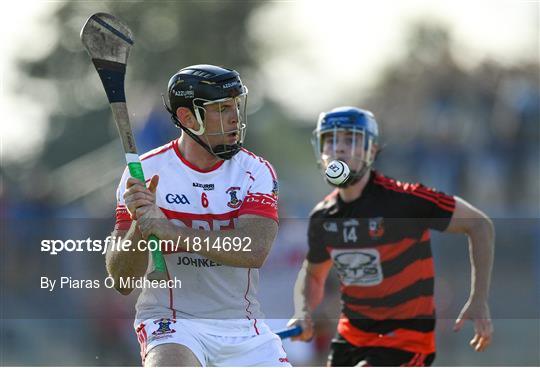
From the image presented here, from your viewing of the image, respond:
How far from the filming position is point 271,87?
2438 centimetres

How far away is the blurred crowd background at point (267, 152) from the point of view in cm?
1192

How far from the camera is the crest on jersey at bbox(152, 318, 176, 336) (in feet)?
20.7

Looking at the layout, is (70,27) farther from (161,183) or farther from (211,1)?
(161,183)

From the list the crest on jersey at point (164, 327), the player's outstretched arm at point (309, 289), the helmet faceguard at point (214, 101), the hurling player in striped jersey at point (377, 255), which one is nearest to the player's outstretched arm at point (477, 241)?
the hurling player in striped jersey at point (377, 255)

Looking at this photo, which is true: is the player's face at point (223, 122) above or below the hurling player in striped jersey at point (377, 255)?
above

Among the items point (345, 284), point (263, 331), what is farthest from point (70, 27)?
point (263, 331)

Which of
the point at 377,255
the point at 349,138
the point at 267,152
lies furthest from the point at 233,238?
the point at 267,152

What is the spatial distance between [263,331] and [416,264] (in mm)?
1841

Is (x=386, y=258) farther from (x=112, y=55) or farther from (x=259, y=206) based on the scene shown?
(x=112, y=55)

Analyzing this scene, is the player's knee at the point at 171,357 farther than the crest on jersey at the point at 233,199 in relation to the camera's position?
No

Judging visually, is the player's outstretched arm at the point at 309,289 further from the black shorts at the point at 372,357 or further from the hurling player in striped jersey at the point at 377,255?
the black shorts at the point at 372,357

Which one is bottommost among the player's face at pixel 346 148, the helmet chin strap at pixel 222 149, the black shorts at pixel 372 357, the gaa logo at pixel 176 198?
the black shorts at pixel 372 357

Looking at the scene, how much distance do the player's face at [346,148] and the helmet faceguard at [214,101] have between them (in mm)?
1669

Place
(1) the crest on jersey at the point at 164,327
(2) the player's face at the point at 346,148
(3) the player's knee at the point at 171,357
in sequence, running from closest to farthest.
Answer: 1. (3) the player's knee at the point at 171,357
2. (1) the crest on jersey at the point at 164,327
3. (2) the player's face at the point at 346,148
